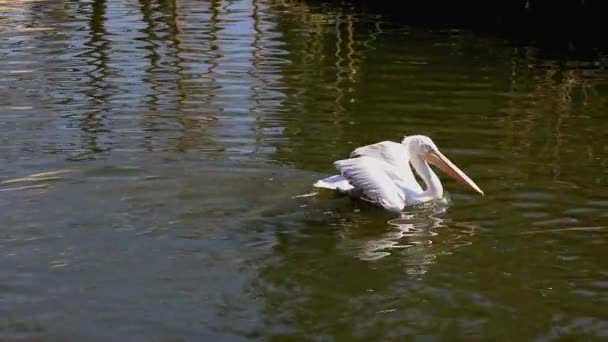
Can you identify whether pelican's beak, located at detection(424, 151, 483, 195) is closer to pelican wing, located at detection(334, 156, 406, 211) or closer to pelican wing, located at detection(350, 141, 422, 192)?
pelican wing, located at detection(350, 141, 422, 192)

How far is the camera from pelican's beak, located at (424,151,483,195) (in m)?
9.49

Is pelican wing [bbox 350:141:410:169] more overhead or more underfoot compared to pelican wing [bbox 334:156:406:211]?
more overhead

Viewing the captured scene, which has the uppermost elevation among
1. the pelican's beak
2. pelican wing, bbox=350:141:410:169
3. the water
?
pelican wing, bbox=350:141:410:169

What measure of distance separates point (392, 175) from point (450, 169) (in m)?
0.52

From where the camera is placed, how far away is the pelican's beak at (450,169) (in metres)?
9.49

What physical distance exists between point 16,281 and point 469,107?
23.5ft

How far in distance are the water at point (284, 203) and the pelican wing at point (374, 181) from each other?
16cm

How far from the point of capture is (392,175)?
375 inches

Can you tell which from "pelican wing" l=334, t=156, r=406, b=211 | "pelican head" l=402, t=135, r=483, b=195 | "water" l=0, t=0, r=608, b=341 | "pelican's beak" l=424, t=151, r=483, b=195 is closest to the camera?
"water" l=0, t=0, r=608, b=341

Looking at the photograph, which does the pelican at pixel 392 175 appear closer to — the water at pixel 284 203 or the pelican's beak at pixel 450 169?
the pelican's beak at pixel 450 169

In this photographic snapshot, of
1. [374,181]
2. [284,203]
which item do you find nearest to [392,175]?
[374,181]

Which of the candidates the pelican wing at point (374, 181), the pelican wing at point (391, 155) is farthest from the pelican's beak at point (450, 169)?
the pelican wing at point (374, 181)

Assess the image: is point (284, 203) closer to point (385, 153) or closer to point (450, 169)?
point (385, 153)

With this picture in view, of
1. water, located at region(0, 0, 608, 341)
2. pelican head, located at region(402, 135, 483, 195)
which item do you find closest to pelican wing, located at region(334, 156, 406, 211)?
water, located at region(0, 0, 608, 341)
